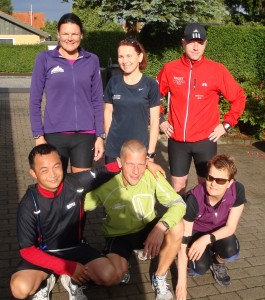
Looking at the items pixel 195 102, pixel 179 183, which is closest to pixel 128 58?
pixel 195 102

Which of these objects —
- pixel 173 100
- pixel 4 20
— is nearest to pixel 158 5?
pixel 173 100

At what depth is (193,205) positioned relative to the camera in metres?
3.73

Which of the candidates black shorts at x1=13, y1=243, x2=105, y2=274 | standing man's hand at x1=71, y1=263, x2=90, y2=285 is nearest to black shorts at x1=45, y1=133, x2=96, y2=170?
black shorts at x1=13, y1=243, x2=105, y2=274

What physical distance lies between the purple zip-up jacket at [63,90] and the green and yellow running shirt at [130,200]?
69 cm

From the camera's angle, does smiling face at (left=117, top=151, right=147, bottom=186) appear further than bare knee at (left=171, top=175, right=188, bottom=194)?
No

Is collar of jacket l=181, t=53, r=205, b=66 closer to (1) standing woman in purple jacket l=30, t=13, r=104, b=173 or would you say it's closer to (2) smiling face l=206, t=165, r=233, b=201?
(1) standing woman in purple jacket l=30, t=13, r=104, b=173

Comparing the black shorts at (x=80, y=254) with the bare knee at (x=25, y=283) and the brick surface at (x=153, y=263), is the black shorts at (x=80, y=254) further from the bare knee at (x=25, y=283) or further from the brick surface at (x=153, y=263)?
the brick surface at (x=153, y=263)

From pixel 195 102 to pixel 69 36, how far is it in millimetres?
1394

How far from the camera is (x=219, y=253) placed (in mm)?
3832

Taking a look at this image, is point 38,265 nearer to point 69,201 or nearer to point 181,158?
point 69,201

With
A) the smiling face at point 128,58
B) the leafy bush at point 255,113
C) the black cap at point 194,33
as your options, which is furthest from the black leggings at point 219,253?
the leafy bush at point 255,113

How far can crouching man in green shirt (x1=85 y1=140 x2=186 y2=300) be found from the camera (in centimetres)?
342

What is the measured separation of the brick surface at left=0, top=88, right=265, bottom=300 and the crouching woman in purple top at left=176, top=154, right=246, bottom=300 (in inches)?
7.2

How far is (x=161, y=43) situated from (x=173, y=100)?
15.5m
